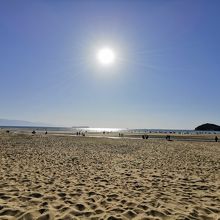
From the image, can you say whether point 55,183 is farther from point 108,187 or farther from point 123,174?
point 123,174

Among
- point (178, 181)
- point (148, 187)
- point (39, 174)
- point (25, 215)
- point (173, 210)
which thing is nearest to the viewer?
point (25, 215)

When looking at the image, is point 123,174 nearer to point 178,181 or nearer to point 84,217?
point 178,181

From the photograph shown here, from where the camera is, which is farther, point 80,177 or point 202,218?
point 80,177

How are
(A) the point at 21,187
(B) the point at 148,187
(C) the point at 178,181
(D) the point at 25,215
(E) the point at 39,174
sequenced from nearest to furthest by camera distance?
1. (D) the point at 25,215
2. (A) the point at 21,187
3. (B) the point at 148,187
4. (C) the point at 178,181
5. (E) the point at 39,174

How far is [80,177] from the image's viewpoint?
1132 cm

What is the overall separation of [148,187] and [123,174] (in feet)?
9.08

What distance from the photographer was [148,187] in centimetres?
969

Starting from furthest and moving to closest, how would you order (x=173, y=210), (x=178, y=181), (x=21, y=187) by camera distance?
1. (x=178, y=181)
2. (x=21, y=187)
3. (x=173, y=210)

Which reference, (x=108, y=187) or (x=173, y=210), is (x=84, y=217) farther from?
(x=108, y=187)

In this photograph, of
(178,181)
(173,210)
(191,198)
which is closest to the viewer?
(173,210)

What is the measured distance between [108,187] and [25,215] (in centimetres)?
390

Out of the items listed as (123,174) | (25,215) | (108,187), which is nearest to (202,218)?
(108,187)

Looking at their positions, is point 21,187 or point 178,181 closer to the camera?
point 21,187

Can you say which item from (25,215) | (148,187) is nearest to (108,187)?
(148,187)
